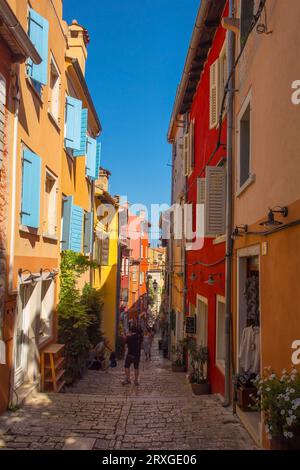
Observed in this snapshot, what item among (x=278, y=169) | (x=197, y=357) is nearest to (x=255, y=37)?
(x=278, y=169)

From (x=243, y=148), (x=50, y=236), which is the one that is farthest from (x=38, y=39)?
(x=243, y=148)

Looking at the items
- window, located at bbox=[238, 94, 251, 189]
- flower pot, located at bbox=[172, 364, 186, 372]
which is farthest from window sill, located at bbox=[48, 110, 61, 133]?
flower pot, located at bbox=[172, 364, 186, 372]

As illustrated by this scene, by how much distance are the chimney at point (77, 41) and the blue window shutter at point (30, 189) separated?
889 cm

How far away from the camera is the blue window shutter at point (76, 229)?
12.5 meters

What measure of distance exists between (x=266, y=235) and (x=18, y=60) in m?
5.01

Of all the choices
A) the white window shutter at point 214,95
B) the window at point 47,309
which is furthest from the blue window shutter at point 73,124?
the white window shutter at point 214,95

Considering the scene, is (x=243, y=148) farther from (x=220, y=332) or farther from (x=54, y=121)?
(x=54, y=121)

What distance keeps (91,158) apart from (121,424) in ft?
35.2

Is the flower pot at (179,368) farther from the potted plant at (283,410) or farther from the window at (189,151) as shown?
the potted plant at (283,410)

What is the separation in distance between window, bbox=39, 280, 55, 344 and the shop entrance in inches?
203

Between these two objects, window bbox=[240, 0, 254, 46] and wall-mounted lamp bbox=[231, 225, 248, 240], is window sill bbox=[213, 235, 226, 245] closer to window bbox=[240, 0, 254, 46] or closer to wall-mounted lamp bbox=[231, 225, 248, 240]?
wall-mounted lamp bbox=[231, 225, 248, 240]

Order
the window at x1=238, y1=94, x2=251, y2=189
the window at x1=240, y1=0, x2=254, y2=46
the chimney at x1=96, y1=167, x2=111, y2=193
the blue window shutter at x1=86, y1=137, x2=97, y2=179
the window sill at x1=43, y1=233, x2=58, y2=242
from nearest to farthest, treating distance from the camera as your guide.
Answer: the window at x1=240, y1=0, x2=254, y2=46 → the window at x1=238, y1=94, x2=251, y2=189 → the window sill at x1=43, y1=233, x2=58, y2=242 → the blue window shutter at x1=86, y1=137, x2=97, y2=179 → the chimney at x1=96, y1=167, x2=111, y2=193

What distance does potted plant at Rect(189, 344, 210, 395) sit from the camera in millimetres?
10367

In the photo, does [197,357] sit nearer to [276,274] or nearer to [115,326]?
[276,274]
